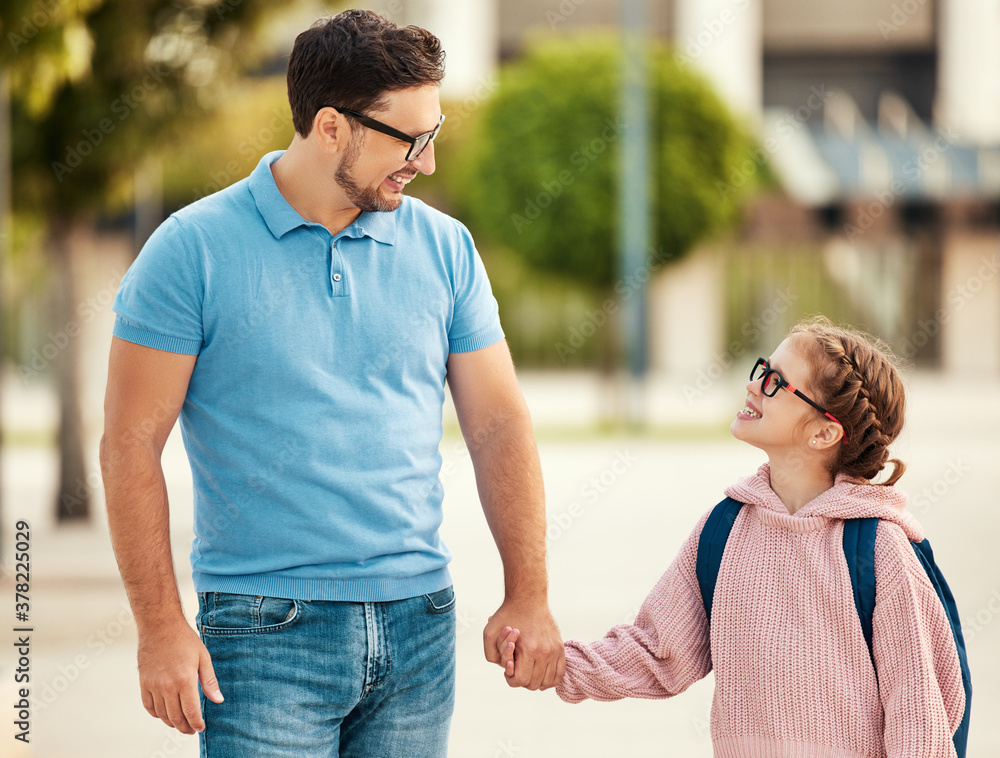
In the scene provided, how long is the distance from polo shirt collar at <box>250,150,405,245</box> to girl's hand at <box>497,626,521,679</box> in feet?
2.41

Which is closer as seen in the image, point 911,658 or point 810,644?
point 911,658

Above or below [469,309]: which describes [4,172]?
above

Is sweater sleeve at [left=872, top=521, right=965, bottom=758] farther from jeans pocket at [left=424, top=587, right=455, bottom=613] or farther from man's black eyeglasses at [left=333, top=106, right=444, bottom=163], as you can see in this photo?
man's black eyeglasses at [left=333, top=106, right=444, bottom=163]

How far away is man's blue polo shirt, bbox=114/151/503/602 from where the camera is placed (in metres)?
2.01

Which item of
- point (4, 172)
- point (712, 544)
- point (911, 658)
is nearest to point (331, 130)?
point (712, 544)

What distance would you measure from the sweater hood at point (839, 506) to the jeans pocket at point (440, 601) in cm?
57

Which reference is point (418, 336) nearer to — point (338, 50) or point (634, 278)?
point (338, 50)

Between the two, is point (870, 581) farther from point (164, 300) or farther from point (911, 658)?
point (164, 300)

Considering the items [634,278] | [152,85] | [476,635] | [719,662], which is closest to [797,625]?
[719,662]

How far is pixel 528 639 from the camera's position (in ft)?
7.44

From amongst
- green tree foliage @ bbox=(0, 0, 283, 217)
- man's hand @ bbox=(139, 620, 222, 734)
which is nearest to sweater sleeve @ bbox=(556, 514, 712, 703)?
man's hand @ bbox=(139, 620, 222, 734)

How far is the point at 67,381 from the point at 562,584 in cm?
415

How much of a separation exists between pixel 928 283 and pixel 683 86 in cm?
1450

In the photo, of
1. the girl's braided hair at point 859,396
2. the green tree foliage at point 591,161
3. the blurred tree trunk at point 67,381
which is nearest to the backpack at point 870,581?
the girl's braided hair at point 859,396
